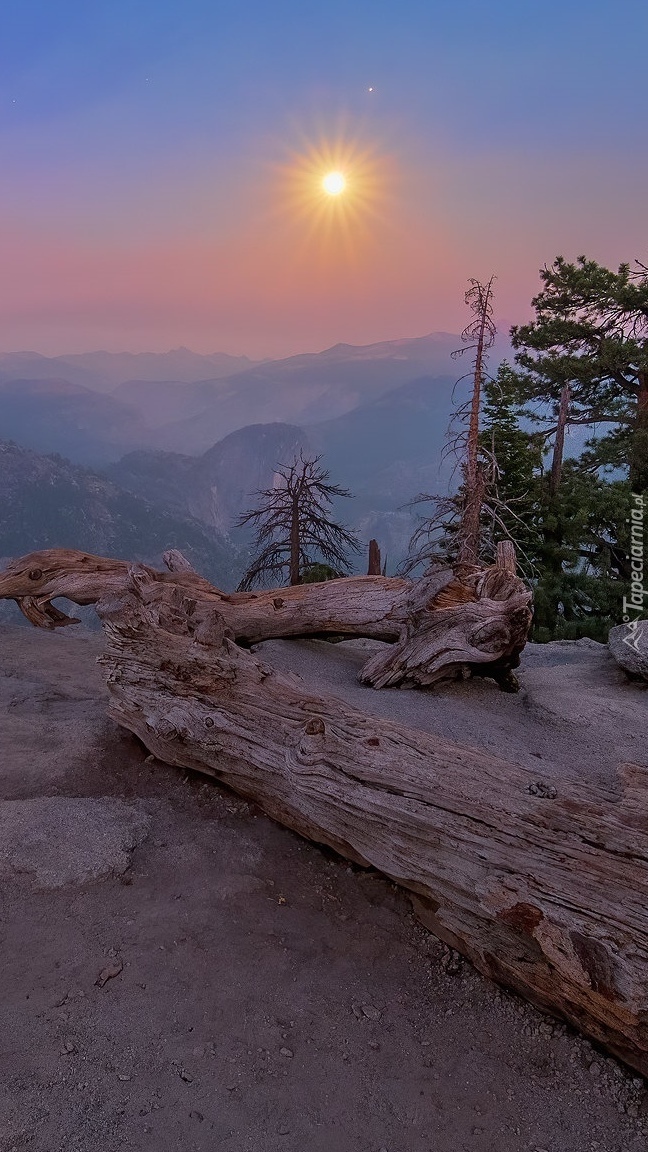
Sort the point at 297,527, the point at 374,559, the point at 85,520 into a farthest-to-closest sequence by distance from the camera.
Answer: the point at 85,520
the point at 374,559
the point at 297,527

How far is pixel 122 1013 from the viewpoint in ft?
14.4

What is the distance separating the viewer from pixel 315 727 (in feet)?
21.6

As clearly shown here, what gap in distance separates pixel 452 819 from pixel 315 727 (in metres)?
1.87

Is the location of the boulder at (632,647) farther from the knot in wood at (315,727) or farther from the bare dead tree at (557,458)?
the bare dead tree at (557,458)

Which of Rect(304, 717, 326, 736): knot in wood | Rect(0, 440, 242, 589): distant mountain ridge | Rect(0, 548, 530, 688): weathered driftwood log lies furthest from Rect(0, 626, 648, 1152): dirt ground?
Rect(0, 440, 242, 589): distant mountain ridge

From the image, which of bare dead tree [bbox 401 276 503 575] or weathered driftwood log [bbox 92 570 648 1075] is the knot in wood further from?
bare dead tree [bbox 401 276 503 575]

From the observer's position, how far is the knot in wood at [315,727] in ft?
21.3

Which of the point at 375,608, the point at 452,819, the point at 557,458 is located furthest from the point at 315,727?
the point at 557,458

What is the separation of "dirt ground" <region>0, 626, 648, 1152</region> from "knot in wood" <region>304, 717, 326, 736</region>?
1.23 metres

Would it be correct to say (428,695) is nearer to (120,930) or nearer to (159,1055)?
(120,930)

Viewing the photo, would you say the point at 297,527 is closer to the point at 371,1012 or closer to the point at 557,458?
the point at 557,458

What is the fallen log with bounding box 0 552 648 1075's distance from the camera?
13.7 ft

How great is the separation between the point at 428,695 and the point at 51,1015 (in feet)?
18.8

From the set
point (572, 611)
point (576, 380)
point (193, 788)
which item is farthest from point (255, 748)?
point (576, 380)
